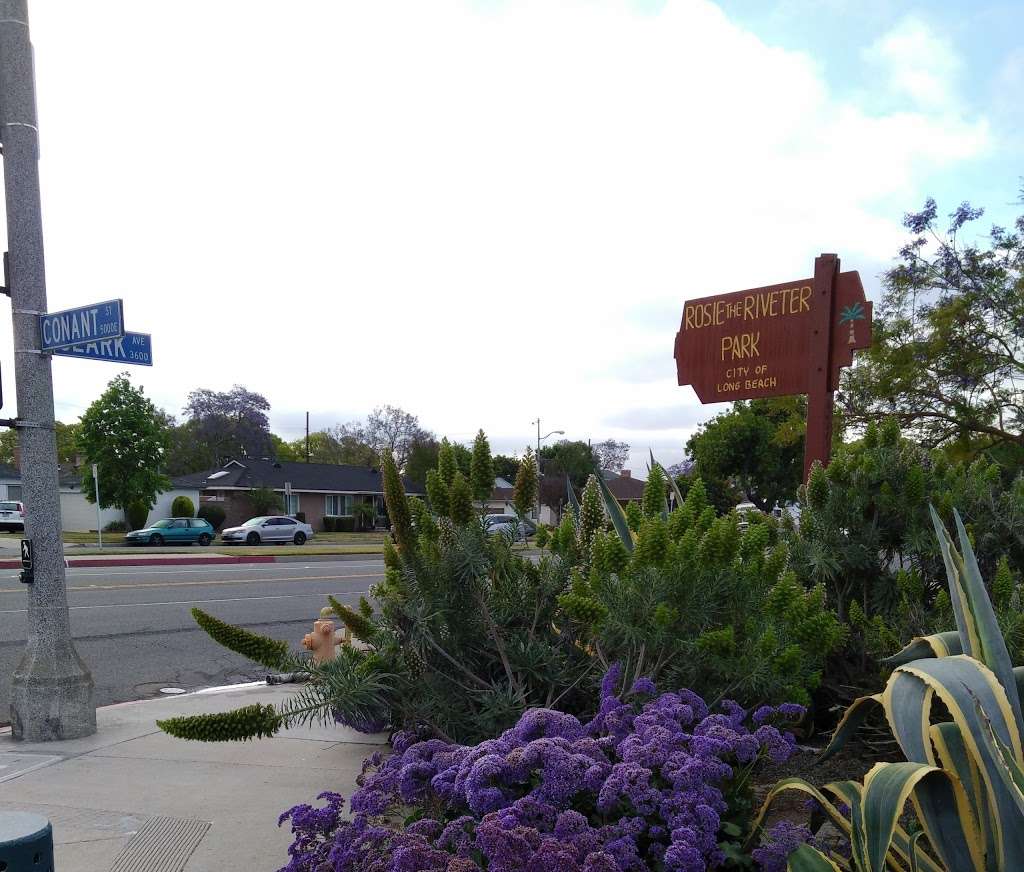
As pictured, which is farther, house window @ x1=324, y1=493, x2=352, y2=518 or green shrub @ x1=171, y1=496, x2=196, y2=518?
house window @ x1=324, y1=493, x2=352, y2=518

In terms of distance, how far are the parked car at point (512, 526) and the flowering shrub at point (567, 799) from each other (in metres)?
0.97

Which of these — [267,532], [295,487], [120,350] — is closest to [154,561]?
[267,532]

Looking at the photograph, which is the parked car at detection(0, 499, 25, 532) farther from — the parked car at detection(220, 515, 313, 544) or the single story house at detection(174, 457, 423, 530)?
the parked car at detection(220, 515, 313, 544)

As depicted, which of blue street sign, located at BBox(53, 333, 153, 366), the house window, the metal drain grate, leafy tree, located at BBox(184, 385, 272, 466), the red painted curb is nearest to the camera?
the metal drain grate

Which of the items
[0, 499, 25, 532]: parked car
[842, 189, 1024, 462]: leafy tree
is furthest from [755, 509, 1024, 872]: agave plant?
[0, 499, 25, 532]: parked car

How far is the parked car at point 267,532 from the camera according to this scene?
124ft

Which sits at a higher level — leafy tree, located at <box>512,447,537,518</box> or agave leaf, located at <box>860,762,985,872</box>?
leafy tree, located at <box>512,447,537,518</box>

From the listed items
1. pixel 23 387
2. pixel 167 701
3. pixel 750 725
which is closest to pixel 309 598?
pixel 167 701

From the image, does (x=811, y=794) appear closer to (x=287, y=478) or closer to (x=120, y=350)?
(x=120, y=350)

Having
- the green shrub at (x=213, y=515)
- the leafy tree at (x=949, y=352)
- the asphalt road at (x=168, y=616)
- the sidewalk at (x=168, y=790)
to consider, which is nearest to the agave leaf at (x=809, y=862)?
the sidewalk at (x=168, y=790)

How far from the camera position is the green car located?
35.6m

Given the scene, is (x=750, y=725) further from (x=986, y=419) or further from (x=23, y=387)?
(x=986, y=419)

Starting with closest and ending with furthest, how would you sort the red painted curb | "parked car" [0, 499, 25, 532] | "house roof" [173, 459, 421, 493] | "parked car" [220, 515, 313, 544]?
the red painted curb < "parked car" [220, 515, 313, 544] < "parked car" [0, 499, 25, 532] < "house roof" [173, 459, 421, 493]

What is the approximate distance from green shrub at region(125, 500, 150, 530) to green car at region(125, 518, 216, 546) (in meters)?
5.98
